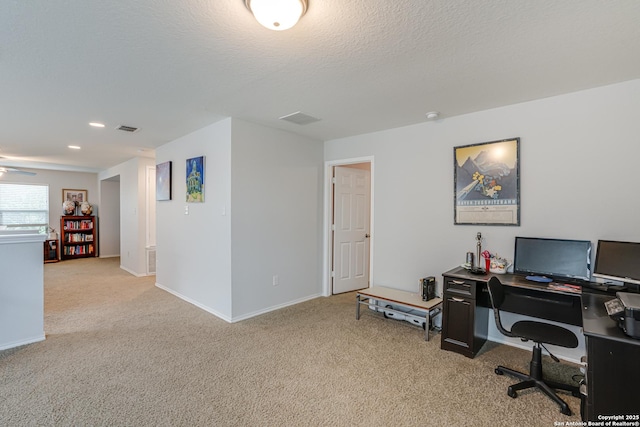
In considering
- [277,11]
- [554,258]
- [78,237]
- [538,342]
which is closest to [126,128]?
[277,11]

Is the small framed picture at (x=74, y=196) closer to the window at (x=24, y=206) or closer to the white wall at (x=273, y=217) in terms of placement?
the window at (x=24, y=206)

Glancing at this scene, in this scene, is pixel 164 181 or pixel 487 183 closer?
pixel 487 183

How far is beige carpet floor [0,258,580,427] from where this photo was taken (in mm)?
1972

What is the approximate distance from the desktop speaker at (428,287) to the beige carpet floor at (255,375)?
40 centimetres

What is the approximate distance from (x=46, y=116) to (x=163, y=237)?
218 centimetres

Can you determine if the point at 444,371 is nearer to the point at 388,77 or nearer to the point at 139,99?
the point at 388,77

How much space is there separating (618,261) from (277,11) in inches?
117

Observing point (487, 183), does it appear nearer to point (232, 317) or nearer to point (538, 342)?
point (538, 342)

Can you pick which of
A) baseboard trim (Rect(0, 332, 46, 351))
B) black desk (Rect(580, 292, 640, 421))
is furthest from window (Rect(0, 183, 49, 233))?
black desk (Rect(580, 292, 640, 421))

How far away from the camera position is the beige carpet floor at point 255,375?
1972 mm

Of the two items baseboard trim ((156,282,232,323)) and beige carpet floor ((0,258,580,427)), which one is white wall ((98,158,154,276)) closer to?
baseboard trim ((156,282,232,323))

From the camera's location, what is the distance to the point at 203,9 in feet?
5.27

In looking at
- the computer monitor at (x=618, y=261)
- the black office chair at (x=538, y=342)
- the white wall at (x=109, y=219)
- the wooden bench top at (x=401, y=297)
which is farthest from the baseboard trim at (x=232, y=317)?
the white wall at (x=109, y=219)

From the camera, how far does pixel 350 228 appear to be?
16.2 ft
